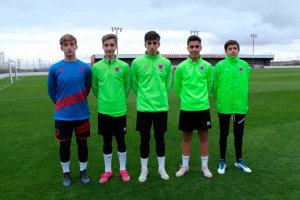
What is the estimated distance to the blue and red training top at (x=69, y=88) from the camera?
386cm

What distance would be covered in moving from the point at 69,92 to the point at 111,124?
2.28 feet

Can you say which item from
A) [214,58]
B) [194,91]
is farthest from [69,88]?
[214,58]

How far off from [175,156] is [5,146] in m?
3.25

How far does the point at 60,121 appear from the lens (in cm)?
394

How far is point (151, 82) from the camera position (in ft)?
13.4

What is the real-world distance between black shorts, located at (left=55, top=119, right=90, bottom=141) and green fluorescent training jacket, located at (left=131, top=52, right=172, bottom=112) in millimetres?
763

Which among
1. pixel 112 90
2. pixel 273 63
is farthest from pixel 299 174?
pixel 273 63

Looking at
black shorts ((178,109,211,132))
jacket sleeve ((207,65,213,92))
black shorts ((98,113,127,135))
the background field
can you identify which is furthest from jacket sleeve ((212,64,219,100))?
black shorts ((98,113,127,135))

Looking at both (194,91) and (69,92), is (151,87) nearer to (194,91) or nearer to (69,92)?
(194,91)

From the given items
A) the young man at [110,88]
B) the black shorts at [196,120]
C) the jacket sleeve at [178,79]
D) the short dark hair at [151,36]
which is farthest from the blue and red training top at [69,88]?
the black shorts at [196,120]

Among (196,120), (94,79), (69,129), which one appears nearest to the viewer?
(69,129)

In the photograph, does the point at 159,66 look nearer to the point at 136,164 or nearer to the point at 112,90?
the point at 112,90

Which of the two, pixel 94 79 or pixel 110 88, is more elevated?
pixel 94 79

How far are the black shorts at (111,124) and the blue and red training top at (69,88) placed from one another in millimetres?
258
